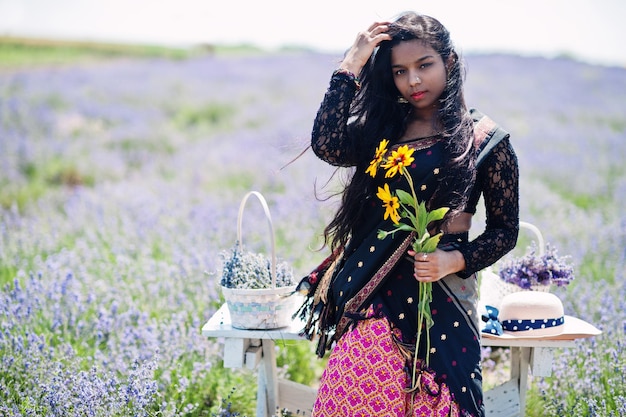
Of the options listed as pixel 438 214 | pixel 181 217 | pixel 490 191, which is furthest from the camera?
pixel 181 217

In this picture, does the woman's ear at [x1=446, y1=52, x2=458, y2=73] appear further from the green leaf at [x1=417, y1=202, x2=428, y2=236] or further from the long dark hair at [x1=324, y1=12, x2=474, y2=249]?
the green leaf at [x1=417, y1=202, x2=428, y2=236]

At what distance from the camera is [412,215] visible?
229cm

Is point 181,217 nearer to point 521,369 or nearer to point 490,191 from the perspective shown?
point 521,369

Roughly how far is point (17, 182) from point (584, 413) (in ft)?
19.9

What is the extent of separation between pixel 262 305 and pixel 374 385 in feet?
2.01

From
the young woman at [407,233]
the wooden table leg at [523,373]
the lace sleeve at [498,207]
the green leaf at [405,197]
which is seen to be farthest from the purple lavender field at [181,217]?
the lace sleeve at [498,207]

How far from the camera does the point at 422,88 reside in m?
2.50

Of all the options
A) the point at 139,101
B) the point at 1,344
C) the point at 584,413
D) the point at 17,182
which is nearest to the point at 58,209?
the point at 17,182

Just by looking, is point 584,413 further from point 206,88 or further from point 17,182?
point 206,88

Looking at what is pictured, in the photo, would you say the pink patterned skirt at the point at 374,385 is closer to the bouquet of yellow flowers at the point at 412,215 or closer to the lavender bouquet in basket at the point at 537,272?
the bouquet of yellow flowers at the point at 412,215

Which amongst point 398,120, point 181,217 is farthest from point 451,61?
point 181,217

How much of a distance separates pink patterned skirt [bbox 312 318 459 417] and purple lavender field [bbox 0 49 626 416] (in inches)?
21.1

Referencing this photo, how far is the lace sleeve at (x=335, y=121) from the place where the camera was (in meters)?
2.59

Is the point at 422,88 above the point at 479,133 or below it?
above
